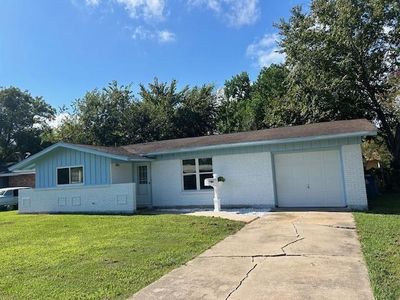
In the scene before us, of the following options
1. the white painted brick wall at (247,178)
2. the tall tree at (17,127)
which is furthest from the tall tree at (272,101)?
the tall tree at (17,127)

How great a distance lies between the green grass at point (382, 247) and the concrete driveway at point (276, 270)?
16cm

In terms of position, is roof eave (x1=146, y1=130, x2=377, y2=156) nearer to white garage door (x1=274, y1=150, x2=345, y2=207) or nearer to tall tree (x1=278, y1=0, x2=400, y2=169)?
white garage door (x1=274, y1=150, x2=345, y2=207)

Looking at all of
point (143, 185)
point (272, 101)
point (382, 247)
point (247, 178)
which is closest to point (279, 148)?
point (247, 178)

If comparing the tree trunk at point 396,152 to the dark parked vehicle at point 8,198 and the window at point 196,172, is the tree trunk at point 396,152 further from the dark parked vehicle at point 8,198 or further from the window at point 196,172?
the dark parked vehicle at point 8,198

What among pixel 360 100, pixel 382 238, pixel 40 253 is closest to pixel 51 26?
pixel 40 253

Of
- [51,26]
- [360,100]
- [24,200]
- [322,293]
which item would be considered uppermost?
[51,26]

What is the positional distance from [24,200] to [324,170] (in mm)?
13942

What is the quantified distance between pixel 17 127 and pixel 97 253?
136ft

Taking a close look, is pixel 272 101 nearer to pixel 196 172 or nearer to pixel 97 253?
pixel 196 172

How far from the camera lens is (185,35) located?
61.3 feet

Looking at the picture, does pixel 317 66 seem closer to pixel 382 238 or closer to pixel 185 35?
pixel 185 35

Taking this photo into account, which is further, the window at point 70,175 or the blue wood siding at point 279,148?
the window at point 70,175

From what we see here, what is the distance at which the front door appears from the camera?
1705cm

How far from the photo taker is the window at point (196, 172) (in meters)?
15.7
